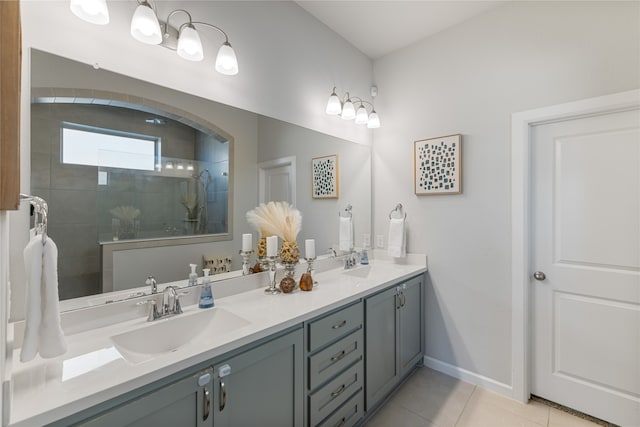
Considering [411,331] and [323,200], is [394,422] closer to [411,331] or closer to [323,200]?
[411,331]

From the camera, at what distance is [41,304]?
2.70ft

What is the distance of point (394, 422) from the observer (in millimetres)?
1853

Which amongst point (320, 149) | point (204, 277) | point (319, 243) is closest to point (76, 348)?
point (204, 277)

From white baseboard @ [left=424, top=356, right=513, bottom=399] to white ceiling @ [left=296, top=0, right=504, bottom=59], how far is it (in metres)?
2.75

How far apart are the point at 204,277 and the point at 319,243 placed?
983mm

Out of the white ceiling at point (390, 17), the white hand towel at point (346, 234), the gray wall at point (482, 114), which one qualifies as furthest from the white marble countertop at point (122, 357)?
the white ceiling at point (390, 17)

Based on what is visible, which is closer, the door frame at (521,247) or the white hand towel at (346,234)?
the door frame at (521,247)

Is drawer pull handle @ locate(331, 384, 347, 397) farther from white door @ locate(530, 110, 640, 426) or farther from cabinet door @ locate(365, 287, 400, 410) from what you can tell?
white door @ locate(530, 110, 640, 426)

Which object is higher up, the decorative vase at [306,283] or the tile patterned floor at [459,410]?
the decorative vase at [306,283]

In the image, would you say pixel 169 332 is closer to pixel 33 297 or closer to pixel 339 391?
pixel 33 297

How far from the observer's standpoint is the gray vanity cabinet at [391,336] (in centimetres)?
183

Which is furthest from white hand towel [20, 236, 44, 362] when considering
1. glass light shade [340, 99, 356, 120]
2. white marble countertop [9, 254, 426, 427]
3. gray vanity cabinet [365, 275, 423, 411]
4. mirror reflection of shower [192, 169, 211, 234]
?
glass light shade [340, 99, 356, 120]

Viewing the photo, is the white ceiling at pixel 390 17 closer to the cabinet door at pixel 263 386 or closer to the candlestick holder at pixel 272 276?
the candlestick holder at pixel 272 276

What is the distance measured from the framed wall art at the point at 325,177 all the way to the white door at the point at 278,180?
0.78 feet
